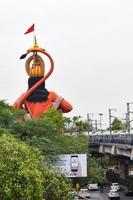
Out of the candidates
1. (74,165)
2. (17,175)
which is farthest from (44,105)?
(17,175)

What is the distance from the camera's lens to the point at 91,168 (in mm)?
64938

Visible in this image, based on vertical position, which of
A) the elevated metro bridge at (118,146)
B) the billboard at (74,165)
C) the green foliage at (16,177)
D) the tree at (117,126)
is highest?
the tree at (117,126)

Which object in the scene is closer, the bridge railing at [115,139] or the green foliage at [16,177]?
the green foliage at [16,177]

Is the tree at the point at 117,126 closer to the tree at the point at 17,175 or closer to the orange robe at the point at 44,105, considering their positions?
the orange robe at the point at 44,105

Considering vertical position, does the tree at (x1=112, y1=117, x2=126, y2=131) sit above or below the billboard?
above

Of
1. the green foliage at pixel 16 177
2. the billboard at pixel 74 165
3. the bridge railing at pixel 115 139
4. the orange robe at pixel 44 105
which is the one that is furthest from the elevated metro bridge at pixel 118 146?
the green foliage at pixel 16 177

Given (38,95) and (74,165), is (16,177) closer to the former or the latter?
(74,165)

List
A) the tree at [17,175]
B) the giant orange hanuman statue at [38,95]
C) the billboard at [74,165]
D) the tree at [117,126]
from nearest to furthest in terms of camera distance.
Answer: the tree at [17,175]
the billboard at [74,165]
the giant orange hanuman statue at [38,95]
the tree at [117,126]

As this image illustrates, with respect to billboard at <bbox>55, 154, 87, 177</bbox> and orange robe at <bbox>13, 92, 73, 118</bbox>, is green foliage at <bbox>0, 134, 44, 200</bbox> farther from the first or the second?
orange robe at <bbox>13, 92, 73, 118</bbox>

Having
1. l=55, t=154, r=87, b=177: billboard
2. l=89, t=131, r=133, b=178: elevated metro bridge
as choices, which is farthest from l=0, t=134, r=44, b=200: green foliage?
l=89, t=131, r=133, b=178: elevated metro bridge

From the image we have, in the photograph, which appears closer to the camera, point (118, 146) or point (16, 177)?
point (16, 177)

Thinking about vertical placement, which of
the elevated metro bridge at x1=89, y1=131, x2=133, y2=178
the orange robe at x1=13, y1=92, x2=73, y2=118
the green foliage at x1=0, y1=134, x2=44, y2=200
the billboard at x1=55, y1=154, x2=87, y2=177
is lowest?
the green foliage at x1=0, y1=134, x2=44, y2=200

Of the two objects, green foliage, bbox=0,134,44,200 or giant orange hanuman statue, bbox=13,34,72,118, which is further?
giant orange hanuman statue, bbox=13,34,72,118

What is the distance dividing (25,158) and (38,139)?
23.1 m
